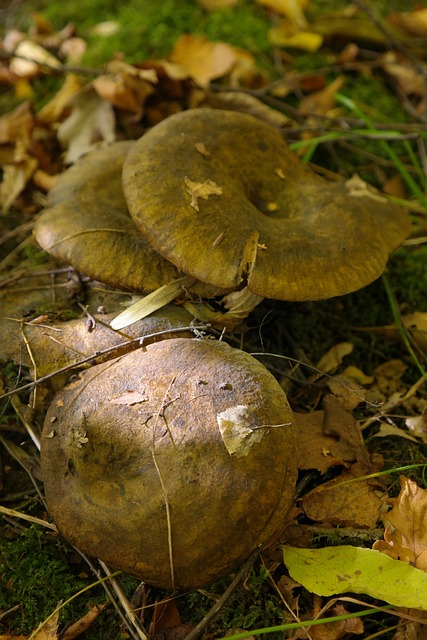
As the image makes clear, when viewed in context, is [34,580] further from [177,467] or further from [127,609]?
[177,467]

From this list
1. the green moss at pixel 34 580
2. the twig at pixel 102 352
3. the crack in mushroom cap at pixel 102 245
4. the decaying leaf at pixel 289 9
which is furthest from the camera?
the decaying leaf at pixel 289 9

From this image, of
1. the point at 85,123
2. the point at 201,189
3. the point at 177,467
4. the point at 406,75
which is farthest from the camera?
the point at 406,75

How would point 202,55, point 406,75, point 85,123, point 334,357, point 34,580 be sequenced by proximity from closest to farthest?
point 34,580 < point 334,357 < point 85,123 < point 202,55 < point 406,75

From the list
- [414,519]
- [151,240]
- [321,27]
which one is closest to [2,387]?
[151,240]

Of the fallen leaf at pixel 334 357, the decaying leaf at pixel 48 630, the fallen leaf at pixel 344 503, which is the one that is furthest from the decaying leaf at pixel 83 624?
the fallen leaf at pixel 334 357

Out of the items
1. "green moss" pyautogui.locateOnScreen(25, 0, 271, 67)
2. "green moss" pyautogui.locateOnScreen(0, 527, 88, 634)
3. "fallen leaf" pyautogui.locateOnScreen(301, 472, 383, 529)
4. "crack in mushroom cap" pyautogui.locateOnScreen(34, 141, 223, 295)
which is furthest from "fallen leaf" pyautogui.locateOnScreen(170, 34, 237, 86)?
"green moss" pyautogui.locateOnScreen(0, 527, 88, 634)

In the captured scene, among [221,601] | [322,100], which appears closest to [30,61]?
[322,100]

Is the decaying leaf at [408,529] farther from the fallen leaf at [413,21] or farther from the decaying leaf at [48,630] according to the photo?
the fallen leaf at [413,21]

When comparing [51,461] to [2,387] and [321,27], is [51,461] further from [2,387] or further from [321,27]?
[321,27]
